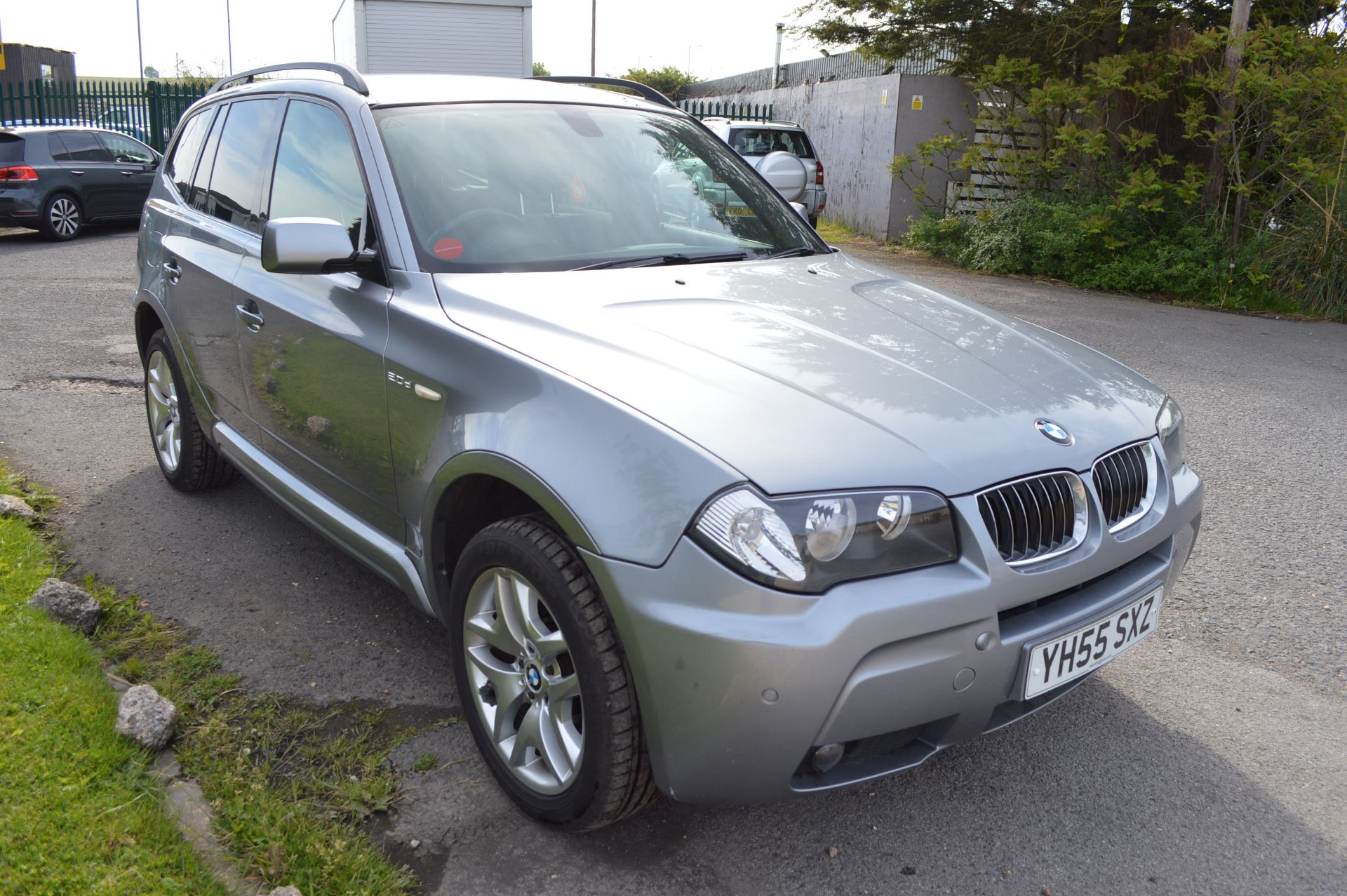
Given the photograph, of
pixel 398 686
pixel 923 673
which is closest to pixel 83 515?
pixel 398 686

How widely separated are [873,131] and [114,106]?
15954mm

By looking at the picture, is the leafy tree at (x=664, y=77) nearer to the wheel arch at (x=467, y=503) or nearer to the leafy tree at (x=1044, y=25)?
the leafy tree at (x=1044, y=25)

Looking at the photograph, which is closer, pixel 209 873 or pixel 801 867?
pixel 209 873

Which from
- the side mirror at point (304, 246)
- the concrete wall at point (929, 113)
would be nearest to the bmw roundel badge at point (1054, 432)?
the side mirror at point (304, 246)

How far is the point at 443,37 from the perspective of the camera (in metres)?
17.0

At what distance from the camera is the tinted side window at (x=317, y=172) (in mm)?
3191

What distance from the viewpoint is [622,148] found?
356cm

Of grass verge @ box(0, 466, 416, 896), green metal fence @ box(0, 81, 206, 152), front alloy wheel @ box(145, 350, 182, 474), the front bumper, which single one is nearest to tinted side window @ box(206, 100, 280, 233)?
front alloy wheel @ box(145, 350, 182, 474)

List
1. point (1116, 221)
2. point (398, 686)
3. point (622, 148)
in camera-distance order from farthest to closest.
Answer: point (1116, 221), point (622, 148), point (398, 686)

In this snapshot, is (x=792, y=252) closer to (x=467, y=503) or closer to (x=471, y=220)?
(x=471, y=220)

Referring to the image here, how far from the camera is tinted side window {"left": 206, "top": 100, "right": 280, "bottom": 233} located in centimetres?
383

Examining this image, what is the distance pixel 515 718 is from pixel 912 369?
1.31m

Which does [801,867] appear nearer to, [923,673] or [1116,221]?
[923,673]

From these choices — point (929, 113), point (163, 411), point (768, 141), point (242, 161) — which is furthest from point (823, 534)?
point (929, 113)
